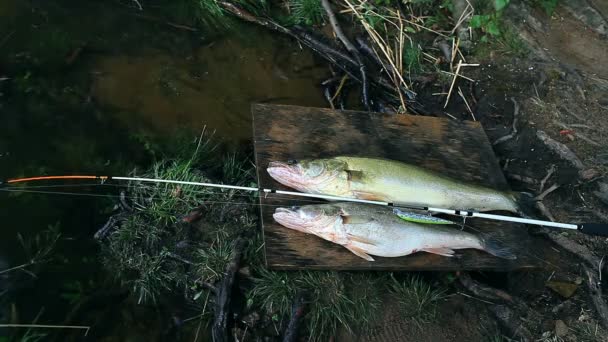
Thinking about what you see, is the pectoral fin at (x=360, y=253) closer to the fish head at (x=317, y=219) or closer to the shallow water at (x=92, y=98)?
the fish head at (x=317, y=219)

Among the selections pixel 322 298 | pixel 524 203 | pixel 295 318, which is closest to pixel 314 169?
pixel 322 298

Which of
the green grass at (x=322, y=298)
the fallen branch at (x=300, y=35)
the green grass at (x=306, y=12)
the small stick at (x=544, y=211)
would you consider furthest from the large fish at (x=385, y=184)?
the green grass at (x=306, y=12)

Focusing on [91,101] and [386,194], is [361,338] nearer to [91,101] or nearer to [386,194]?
[386,194]

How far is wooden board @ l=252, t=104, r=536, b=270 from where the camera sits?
383 centimetres

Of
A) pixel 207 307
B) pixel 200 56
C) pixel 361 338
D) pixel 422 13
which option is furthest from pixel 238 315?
pixel 422 13

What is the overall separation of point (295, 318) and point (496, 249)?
65.7 inches

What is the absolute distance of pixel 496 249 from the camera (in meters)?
3.97

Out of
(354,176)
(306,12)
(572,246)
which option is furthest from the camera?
(306,12)

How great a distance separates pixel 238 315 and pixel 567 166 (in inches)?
142

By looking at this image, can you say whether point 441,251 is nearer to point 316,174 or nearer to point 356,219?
point 356,219

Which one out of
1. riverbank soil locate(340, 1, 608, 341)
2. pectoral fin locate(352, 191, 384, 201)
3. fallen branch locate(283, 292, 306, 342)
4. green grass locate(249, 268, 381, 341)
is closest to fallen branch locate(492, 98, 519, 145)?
riverbank soil locate(340, 1, 608, 341)

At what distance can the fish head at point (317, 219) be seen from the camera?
12.2 ft

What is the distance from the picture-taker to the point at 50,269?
4.03m

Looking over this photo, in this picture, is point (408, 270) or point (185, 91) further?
point (185, 91)
